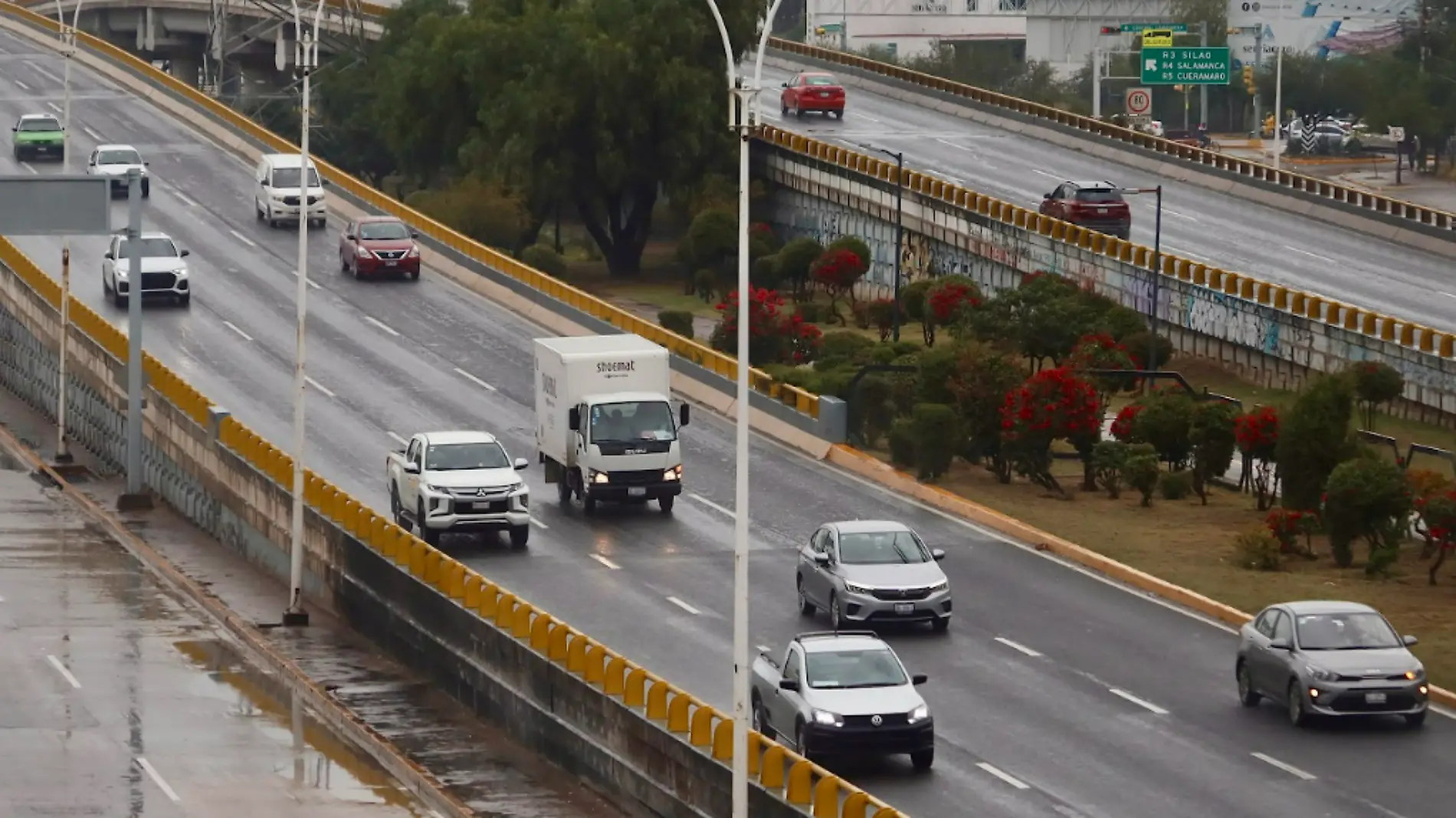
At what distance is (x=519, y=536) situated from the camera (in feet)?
149

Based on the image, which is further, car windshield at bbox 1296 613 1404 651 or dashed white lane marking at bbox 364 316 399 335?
dashed white lane marking at bbox 364 316 399 335

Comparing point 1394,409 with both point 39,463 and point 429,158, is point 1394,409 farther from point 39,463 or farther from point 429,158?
point 429,158

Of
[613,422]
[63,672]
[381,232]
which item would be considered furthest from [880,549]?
[381,232]

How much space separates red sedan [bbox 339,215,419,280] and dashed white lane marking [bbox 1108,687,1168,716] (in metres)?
39.6

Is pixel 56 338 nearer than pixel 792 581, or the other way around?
pixel 792 581

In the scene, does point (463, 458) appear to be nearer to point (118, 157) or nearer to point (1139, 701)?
point (1139, 701)

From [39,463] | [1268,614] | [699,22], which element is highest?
[699,22]

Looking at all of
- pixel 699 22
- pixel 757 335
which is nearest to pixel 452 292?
pixel 757 335

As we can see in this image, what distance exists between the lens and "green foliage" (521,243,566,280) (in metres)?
81.5

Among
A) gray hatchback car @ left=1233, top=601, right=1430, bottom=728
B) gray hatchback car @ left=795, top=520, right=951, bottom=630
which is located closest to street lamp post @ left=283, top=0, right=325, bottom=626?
gray hatchback car @ left=795, top=520, right=951, bottom=630

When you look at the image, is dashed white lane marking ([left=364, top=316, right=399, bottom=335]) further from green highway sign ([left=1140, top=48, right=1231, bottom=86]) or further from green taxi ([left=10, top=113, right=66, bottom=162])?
green highway sign ([left=1140, top=48, right=1231, bottom=86])

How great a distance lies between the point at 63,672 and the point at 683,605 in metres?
11.1

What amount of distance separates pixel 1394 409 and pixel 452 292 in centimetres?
2620

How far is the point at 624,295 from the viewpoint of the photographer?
268ft
